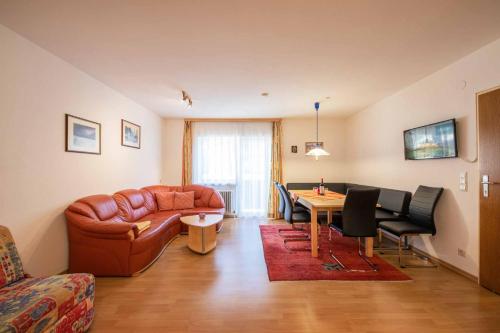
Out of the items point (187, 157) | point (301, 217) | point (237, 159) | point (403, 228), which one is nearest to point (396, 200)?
point (403, 228)

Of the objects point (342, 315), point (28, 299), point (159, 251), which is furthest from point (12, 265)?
point (342, 315)

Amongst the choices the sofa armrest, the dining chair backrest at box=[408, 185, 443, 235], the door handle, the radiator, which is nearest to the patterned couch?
the sofa armrest

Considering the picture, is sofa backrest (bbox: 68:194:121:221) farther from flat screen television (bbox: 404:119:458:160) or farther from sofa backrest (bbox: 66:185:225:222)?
flat screen television (bbox: 404:119:458:160)

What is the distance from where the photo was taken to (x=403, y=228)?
2701mm

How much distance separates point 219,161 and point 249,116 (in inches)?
54.9

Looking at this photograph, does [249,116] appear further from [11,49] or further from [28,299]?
[28,299]

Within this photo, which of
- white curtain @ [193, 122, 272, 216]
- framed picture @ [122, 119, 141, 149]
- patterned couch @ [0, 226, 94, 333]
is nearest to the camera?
patterned couch @ [0, 226, 94, 333]

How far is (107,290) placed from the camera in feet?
7.33

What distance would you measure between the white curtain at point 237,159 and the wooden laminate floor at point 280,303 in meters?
2.74

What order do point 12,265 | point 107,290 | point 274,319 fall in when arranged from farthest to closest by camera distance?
1. point 107,290
2. point 274,319
3. point 12,265

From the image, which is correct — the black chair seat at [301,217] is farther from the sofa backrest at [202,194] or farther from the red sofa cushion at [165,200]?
the red sofa cushion at [165,200]

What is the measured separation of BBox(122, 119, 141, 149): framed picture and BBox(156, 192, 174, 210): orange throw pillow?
1107 millimetres

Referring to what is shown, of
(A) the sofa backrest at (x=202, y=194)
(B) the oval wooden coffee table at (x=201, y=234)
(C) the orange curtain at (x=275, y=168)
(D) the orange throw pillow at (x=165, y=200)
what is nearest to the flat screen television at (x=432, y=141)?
(C) the orange curtain at (x=275, y=168)

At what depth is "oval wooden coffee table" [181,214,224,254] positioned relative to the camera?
314 centimetres
